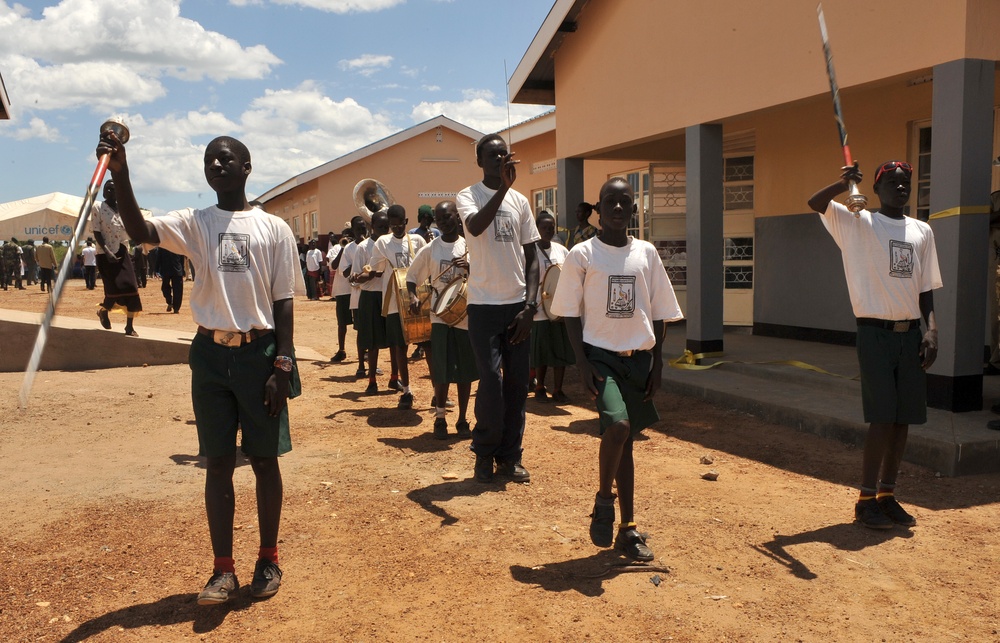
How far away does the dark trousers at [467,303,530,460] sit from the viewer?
4.95m

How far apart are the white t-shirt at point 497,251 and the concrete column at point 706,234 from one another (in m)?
4.10

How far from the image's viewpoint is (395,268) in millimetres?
7512

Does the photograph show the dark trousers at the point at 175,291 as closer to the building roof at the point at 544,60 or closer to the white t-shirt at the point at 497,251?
the building roof at the point at 544,60

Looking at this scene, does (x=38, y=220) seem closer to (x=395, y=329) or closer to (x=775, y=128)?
(x=395, y=329)

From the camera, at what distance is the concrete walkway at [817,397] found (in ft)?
16.9

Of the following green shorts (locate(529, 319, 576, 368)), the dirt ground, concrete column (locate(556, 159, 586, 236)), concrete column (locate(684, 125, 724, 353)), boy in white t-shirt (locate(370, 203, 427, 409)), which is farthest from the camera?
concrete column (locate(556, 159, 586, 236))

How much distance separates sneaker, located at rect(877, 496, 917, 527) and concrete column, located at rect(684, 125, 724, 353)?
4366 millimetres

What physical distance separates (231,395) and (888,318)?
3.35m

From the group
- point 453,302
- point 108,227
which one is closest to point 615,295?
point 453,302

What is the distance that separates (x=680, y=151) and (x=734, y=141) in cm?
106

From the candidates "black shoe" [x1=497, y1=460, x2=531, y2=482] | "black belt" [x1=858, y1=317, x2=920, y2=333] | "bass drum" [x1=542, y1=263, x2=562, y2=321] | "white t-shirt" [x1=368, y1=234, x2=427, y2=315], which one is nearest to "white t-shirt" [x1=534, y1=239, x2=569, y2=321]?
"bass drum" [x1=542, y1=263, x2=562, y2=321]

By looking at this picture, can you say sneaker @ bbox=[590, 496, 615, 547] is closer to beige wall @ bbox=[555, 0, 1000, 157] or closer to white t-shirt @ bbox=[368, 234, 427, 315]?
white t-shirt @ bbox=[368, 234, 427, 315]

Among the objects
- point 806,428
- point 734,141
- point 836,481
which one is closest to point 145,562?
point 836,481

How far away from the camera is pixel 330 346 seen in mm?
12656
